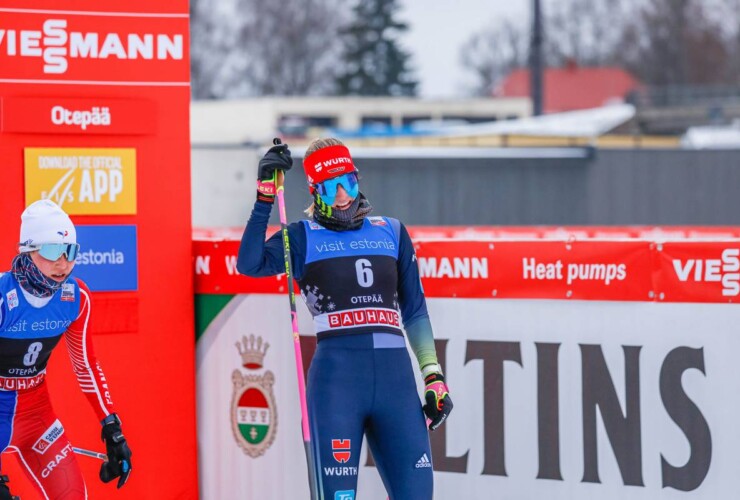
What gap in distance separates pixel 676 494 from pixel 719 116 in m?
30.5

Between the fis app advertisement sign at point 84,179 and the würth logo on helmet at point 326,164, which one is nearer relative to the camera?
the würth logo on helmet at point 326,164

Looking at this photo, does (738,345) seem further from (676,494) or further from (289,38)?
(289,38)

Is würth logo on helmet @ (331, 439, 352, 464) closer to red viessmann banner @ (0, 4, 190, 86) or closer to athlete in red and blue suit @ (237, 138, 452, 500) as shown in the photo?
athlete in red and blue suit @ (237, 138, 452, 500)

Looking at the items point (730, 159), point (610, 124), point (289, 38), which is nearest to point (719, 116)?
point (610, 124)

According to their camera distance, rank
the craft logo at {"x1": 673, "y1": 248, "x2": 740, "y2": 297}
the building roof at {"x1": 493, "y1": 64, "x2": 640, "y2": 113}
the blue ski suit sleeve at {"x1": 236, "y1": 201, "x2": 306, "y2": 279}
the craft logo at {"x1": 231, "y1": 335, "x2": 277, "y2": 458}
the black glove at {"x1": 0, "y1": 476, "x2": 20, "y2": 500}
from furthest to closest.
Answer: the building roof at {"x1": 493, "y1": 64, "x2": 640, "y2": 113}, the craft logo at {"x1": 231, "y1": 335, "x2": 277, "y2": 458}, the craft logo at {"x1": 673, "y1": 248, "x2": 740, "y2": 297}, the blue ski suit sleeve at {"x1": 236, "y1": 201, "x2": 306, "y2": 279}, the black glove at {"x1": 0, "y1": 476, "x2": 20, "y2": 500}

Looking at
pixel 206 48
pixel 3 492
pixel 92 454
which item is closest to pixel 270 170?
pixel 92 454

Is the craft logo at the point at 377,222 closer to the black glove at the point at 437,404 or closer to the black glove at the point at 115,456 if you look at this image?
the black glove at the point at 437,404

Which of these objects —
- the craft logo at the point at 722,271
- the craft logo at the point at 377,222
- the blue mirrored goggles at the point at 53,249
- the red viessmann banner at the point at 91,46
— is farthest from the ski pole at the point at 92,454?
the craft logo at the point at 722,271

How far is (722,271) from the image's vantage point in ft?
19.1

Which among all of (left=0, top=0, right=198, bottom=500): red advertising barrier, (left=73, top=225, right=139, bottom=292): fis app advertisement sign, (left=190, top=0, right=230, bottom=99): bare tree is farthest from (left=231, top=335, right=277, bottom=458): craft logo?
(left=190, top=0, right=230, bottom=99): bare tree

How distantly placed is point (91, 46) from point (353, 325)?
2.59m

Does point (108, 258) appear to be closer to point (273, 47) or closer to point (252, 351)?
point (252, 351)

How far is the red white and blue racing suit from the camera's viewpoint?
16.9ft

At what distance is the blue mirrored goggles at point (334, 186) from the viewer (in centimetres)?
523
